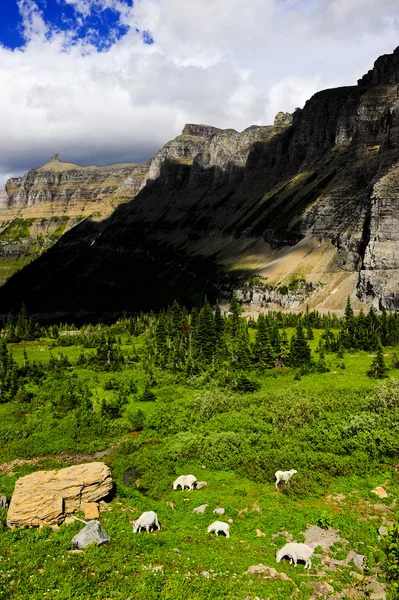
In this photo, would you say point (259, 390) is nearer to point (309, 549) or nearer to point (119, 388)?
point (119, 388)

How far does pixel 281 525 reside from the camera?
28594 millimetres

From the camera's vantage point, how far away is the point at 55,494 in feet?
95.9

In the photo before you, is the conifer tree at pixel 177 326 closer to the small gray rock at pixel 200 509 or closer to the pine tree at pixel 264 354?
the pine tree at pixel 264 354

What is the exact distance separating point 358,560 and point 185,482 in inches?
598

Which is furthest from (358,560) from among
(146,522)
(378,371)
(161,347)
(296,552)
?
(161,347)

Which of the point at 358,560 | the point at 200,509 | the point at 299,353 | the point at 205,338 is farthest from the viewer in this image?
the point at 205,338

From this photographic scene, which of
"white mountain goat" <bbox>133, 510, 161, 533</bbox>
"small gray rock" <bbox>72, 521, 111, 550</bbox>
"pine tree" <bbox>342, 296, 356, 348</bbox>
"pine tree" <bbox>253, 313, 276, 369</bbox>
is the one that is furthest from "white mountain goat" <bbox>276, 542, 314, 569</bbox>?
"pine tree" <bbox>342, 296, 356, 348</bbox>

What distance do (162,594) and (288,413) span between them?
92.4ft

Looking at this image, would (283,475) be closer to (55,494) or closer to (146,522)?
(146,522)

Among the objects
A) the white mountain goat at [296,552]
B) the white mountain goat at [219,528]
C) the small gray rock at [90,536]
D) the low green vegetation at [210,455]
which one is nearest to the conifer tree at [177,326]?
the low green vegetation at [210,455]

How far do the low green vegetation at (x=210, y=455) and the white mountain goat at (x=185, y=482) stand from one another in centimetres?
79

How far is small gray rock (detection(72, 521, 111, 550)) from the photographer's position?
986 inches

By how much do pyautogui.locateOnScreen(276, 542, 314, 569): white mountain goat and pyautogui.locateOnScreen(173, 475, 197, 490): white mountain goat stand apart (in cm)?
1171

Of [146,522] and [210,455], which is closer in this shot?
[146,522]
